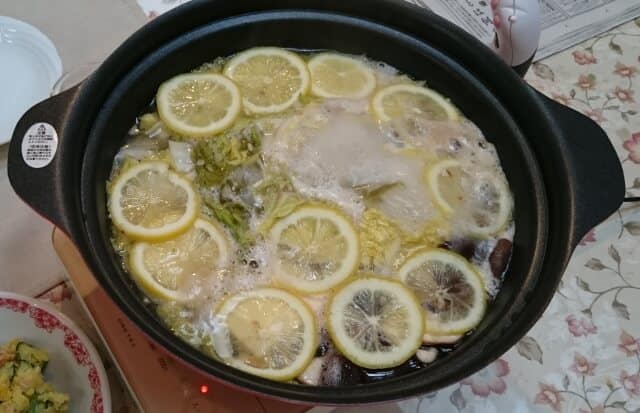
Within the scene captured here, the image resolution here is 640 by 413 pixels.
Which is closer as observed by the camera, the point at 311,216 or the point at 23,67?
the point at 311,216

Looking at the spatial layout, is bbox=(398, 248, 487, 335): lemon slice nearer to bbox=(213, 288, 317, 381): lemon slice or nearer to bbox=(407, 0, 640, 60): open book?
bbox=(213, 288, 317, 381): lemon slice

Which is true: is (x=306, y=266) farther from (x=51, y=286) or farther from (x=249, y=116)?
(x=51, y=286)

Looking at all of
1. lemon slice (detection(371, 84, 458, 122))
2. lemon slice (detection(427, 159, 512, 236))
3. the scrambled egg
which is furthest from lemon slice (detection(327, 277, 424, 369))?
the scrambled egg

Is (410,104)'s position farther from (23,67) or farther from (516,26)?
(23,67)

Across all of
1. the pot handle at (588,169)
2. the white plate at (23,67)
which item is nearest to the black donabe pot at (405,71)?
the pot handle at (588,169)

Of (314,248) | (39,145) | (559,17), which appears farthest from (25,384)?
(559,17)

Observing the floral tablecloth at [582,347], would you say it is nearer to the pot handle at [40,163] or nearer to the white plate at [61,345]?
the white plate at [61,345]
